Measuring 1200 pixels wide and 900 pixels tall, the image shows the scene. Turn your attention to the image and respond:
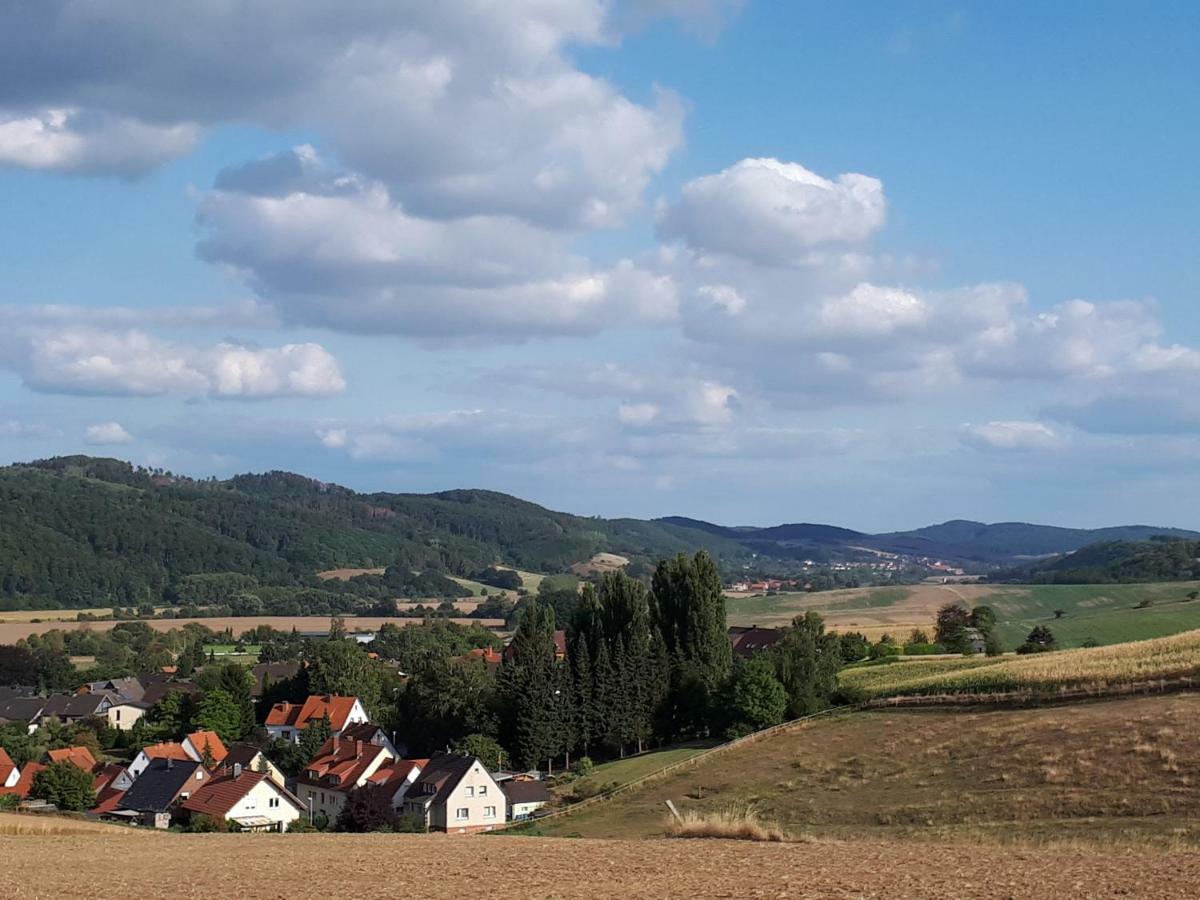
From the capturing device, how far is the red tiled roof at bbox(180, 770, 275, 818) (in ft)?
177

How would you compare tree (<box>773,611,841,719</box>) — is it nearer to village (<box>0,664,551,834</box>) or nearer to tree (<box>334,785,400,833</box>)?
village (<box>0,664,551,834</box>)

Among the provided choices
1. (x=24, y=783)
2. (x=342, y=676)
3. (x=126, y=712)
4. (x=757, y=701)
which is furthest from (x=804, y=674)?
(x=126, y=712)

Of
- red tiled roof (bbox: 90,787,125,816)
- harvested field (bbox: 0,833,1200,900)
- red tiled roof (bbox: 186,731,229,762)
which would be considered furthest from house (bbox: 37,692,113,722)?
harvested field (bbox: 0,833,1200,900)

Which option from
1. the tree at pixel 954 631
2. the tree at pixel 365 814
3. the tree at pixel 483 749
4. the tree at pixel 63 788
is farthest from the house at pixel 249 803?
the tree at pixel 954 631

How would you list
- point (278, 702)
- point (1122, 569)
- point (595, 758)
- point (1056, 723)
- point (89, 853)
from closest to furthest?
point (89, 853), point (1056, 723), point (595, 758), point (278, 702), point (1122, 569)

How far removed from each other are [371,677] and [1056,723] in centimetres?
5653

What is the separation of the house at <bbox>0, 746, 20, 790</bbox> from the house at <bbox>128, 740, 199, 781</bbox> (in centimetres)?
619

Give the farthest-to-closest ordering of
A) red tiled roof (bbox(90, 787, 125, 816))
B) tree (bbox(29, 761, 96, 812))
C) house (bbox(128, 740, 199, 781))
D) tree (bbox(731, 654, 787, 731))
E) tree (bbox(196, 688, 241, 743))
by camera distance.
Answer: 1. tree (bbox(196, 688, 241, 743))
2. house (bbox(128, 740, 199, 781))
3. tree (bbox(29, 761, 96, 812))
4. red tiled roof (bbox(90, 787, 125, 816))
5. tree (bbox(731, 654, 787, 731))

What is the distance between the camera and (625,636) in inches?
2682

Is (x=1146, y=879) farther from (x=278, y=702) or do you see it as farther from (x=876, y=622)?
(x=876, y=622)

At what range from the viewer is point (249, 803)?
54.6 m

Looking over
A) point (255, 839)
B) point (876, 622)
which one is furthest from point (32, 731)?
point (876, 622)

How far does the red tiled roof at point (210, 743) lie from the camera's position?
74.8m

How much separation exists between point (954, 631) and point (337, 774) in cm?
5221
